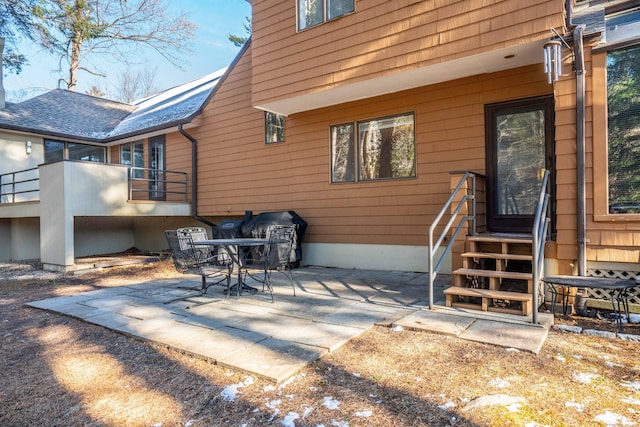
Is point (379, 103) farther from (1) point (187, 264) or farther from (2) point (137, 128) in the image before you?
(2) point (137, 128)

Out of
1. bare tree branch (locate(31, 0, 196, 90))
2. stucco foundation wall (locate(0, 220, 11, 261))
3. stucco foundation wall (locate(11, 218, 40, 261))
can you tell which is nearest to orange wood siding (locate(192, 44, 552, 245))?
stucco foundation wall (locate(11, 218, 40, 261))

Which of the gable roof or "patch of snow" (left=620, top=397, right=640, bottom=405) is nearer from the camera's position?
"patch of snow" (left=620, top=397, right=640, bottom=405)

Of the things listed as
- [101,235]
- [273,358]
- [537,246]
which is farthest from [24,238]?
[537,246]

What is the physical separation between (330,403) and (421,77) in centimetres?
505

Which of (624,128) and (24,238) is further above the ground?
(624,128)

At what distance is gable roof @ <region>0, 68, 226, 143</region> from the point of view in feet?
34.2

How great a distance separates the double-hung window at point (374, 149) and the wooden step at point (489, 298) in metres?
2.85

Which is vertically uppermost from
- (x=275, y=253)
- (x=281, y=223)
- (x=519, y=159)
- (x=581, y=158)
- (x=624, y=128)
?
(x=624, y=128)

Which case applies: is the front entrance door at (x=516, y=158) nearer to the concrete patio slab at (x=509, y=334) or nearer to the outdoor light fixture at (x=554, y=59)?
the outdoor light fixture at (x=554, y=59)

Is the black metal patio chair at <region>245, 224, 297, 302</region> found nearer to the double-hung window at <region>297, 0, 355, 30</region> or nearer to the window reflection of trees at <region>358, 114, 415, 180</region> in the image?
the window reflection of trees at <region>358, 114, 415, 180</region>

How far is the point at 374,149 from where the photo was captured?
285 inches

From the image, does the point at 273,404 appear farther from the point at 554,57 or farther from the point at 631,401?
the point at 554,57

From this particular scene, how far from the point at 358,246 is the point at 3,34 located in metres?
12.1

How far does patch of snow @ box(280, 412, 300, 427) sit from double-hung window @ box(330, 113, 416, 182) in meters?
5.13
